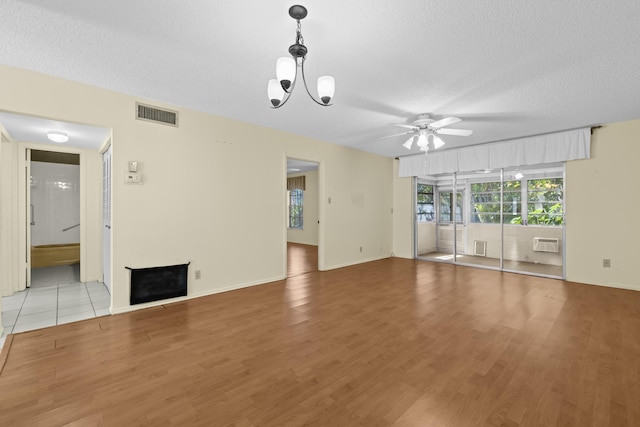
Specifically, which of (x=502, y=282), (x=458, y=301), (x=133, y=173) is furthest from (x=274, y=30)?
(x=502, y=282)

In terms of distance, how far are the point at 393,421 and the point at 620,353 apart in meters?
2.20

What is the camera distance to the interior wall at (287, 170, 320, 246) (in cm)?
910

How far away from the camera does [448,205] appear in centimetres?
657

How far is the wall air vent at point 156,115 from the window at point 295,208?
635cm

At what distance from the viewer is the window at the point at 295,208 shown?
9.86 m

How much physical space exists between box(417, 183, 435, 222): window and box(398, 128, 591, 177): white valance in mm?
515

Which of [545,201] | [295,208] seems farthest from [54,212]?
[545,201]

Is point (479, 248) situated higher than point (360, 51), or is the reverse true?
point (360, 51)

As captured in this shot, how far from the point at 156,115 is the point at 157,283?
2.10m

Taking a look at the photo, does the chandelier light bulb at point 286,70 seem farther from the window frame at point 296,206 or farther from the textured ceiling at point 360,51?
the window frame at point 296,206

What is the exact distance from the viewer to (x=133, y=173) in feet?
10.6

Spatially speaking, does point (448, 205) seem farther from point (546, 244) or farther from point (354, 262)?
point (354, 262)

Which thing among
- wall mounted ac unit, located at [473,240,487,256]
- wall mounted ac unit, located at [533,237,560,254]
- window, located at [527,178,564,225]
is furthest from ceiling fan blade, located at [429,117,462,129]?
wall mounted ac unit, located at [473,240,487,256]

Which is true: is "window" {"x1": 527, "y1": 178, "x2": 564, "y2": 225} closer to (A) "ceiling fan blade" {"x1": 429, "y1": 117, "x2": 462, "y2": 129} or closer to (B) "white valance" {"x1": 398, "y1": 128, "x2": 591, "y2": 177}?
(B) "white valance" {"x1": 398, "y1": 128, "x2": 591, "y2": 177}
